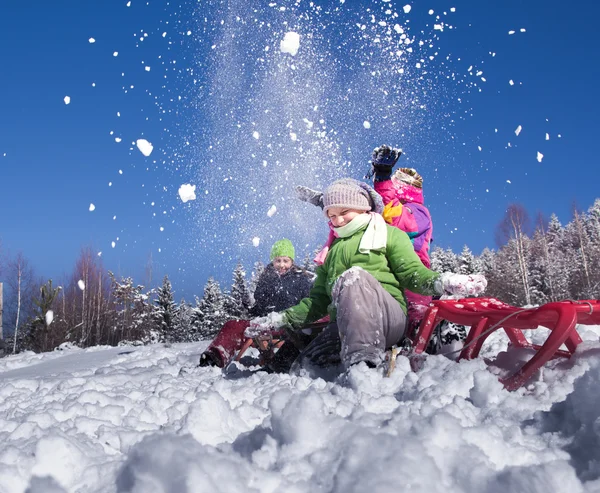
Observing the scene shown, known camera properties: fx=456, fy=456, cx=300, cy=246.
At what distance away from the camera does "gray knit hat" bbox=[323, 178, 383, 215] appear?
3.09 m

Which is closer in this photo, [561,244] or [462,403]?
[462,403]

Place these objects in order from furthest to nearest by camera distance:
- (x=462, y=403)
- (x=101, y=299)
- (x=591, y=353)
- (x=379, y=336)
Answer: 1. (x=101, y=299)
2. (x=379, y=336)
3. (x=591, y=353)
4. (x=462, y=403)

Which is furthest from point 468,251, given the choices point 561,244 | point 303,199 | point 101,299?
point 303,199

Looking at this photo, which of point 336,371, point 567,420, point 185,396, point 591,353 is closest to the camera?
point 567,420

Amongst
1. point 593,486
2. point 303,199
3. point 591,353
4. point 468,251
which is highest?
point 468,251

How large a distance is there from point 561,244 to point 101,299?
38449 millimetres

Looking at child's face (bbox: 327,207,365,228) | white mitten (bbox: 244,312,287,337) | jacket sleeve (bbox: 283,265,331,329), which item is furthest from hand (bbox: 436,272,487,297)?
white mitten (bbox: 244,312,287,337)

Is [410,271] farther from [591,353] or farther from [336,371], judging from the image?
[591,353]

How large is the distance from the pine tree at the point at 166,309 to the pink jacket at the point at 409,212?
28253 mm

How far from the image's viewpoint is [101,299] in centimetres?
2795

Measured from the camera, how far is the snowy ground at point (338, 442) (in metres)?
0.95

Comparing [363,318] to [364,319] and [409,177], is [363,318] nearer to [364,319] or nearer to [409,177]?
[364,319]

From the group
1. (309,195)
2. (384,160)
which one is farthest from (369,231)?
(384,160)

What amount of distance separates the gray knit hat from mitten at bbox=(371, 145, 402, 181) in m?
1.41
